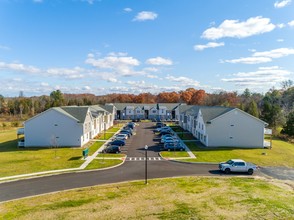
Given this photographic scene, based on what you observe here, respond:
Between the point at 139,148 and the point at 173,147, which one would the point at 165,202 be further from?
the point at 139,148

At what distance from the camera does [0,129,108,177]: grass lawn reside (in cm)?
3081

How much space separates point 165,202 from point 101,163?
15684mm

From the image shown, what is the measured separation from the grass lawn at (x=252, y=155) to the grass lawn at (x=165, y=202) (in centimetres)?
1030

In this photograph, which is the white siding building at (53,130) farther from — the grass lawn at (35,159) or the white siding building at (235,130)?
the white siding building at (235,130)

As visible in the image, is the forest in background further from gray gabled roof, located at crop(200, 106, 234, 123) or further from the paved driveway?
the paved driveway

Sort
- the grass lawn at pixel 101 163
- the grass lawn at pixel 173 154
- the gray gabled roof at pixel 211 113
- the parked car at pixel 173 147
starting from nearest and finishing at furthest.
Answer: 1. the grass lawn at pixel 101 163
2. the grass lawn at pixel 173 154
3. the parked car at pixel 173 147
4. the gray gabled roof at pixel 211 113

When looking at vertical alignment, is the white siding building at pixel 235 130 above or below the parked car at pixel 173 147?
above

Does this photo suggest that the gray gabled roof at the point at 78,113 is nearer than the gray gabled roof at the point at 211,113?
Yes

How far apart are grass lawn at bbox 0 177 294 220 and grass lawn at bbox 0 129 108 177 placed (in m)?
9.66

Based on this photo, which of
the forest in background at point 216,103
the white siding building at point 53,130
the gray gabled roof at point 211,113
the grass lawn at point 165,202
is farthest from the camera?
the forest in background at point 216,103

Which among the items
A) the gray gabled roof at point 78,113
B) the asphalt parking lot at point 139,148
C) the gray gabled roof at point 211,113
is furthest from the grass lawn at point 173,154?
the gray gabled roof at point 78,113

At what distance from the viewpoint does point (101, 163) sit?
3328 centimetres

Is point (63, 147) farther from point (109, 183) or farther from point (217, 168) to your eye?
point (217, 168)

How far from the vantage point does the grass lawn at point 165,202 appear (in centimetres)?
1692
